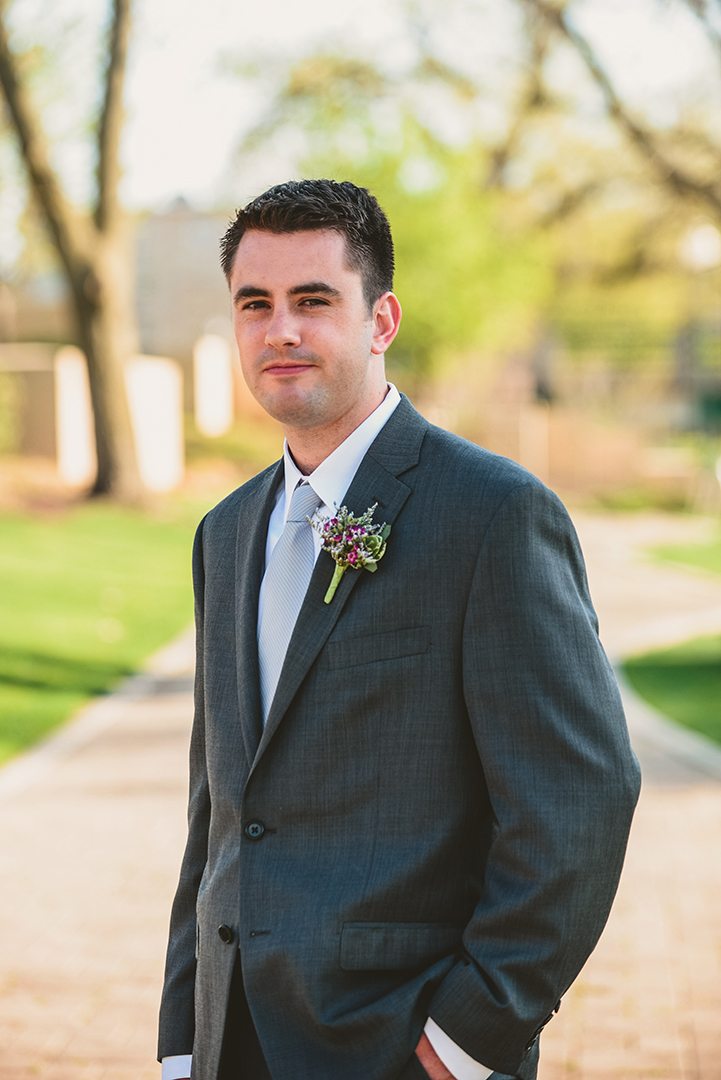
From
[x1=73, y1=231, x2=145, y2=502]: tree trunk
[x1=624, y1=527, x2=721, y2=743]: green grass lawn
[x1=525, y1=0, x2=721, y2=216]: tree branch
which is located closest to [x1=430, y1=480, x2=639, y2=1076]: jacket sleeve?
[x1=624, y1=527, x2=721, y2=743]: green grass lawn

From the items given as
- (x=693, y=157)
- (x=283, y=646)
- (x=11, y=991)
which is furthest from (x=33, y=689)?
(x=693, y=157)

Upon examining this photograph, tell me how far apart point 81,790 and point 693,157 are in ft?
66.1

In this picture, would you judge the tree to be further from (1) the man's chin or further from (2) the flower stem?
(2) the flower stem

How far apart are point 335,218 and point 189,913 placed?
4.53 feet

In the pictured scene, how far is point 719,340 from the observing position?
54.9m

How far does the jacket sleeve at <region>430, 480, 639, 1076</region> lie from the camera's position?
1.83m

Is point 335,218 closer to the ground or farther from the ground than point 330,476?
farther from the ground

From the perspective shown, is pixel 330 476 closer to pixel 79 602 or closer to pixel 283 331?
pixel 283 331

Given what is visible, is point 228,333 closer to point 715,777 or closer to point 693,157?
point 693,157

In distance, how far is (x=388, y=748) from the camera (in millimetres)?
1946

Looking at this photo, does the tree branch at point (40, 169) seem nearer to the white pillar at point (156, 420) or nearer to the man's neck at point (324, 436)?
the white pillar at point (156, 420)

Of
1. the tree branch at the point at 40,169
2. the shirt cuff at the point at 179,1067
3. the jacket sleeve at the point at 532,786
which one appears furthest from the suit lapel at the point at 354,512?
the tree branch at the point at 40,169

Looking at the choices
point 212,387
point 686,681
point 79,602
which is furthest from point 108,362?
point 212,387

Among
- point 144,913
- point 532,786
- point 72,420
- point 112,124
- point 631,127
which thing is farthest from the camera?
point 72,420
